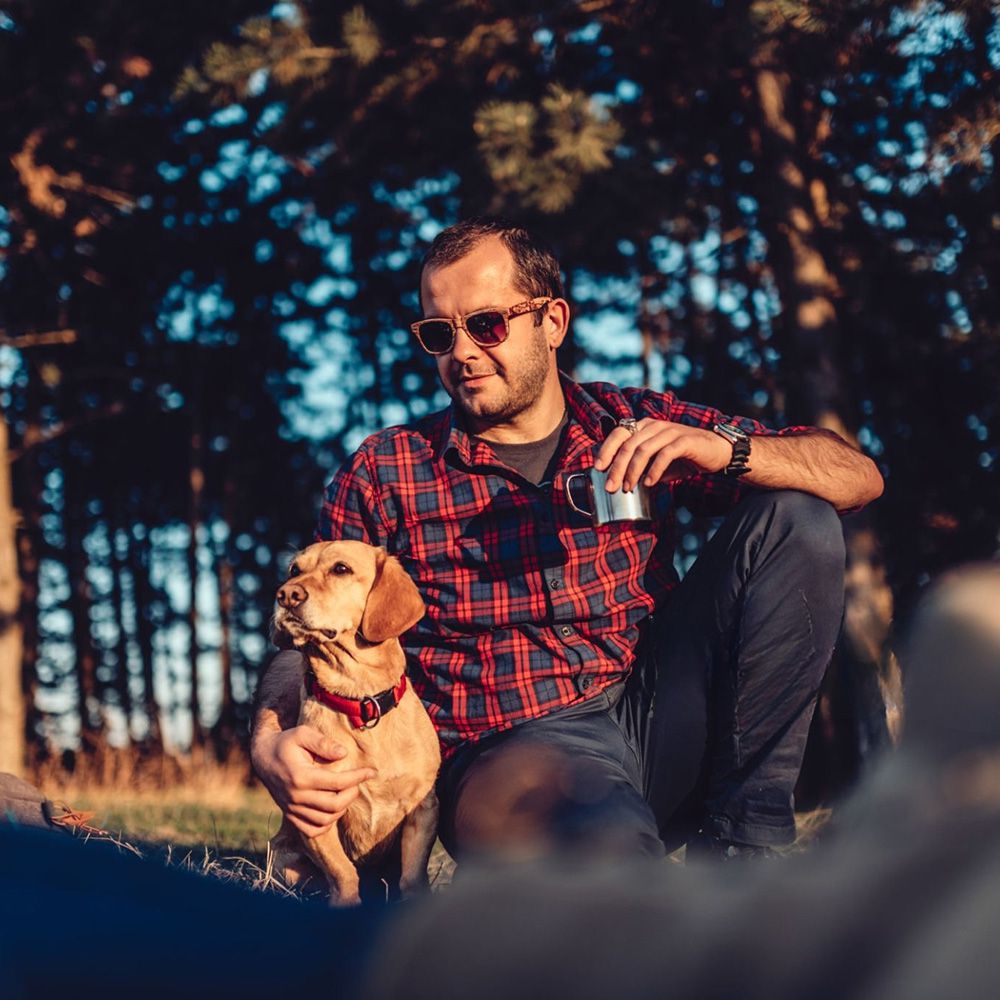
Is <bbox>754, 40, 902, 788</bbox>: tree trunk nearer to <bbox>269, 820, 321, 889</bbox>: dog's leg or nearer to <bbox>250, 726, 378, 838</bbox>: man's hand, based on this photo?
<bbox>269, 820, 321, 889</bbox>: dog's leg

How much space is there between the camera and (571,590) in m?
3.14

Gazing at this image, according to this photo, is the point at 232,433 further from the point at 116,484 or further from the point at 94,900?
the point at 94,900

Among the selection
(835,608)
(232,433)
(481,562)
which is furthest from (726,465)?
(232,433)

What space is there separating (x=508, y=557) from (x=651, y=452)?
663 millimetres

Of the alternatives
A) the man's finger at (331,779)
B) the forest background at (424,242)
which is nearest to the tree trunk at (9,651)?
the forest background at (424,242)

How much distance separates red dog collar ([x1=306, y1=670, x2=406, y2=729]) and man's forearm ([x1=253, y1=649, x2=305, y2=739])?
8.0 inches

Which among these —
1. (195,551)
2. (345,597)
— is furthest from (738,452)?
(195,551)

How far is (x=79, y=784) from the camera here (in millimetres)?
9969

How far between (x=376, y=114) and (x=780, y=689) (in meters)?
8.05

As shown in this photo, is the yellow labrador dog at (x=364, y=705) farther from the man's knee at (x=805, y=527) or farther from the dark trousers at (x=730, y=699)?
the man's knee at (x=805, y=527)

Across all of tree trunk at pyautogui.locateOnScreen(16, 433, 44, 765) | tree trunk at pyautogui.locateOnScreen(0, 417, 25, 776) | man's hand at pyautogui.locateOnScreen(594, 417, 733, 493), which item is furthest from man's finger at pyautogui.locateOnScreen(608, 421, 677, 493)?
tree trunk at pyautogui.locateOnScreen(16, 433, 44, 765)

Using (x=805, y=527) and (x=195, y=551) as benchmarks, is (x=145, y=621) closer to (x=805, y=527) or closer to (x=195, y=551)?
(x=195, y=551)

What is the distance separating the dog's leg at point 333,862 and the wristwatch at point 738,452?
1543 millimetres

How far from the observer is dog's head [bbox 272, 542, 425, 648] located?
324 cm
